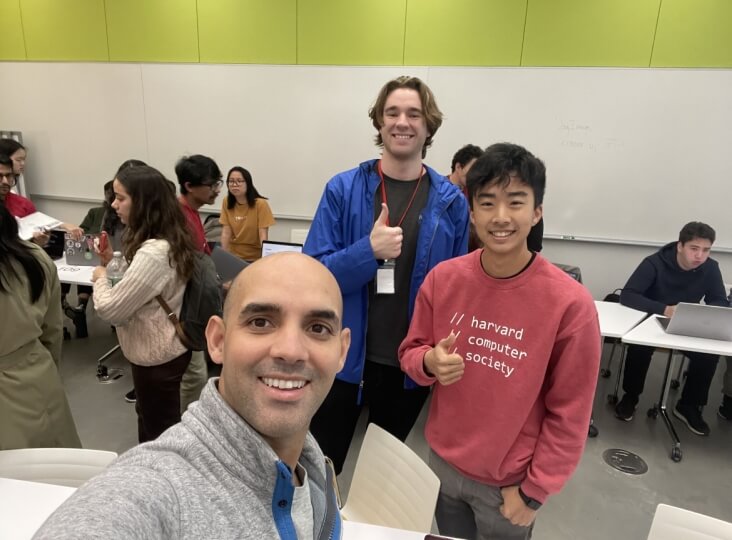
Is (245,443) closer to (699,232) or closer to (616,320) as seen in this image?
(616,320)

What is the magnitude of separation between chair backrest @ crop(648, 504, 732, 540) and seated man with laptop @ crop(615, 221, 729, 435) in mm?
2218

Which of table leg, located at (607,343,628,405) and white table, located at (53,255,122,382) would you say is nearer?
white table, located at (53,255,122,382)

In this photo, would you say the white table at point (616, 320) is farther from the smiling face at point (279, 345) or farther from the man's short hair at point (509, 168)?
the smiling face at point (279, 345)

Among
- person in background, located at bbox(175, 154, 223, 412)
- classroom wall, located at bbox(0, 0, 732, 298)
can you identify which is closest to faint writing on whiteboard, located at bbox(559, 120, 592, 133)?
classroom wall, located at bbox(0, 0, 732, 298)

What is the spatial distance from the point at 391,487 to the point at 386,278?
2.36 feet

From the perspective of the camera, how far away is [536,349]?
1.19 meters

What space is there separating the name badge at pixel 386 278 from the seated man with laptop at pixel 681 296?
99.3 inches

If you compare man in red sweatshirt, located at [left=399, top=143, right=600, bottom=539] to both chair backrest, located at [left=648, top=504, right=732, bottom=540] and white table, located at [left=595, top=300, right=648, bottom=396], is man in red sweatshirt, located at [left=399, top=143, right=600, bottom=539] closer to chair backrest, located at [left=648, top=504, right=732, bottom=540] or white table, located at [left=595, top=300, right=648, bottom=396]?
chair backrest, located at [left=648, top=504, right=732, bottom=540]

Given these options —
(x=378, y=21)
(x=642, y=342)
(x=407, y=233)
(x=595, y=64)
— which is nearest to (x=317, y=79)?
(x=378, y=21)

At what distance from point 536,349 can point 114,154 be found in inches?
212

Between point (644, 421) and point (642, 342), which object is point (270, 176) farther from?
point (644, 421)

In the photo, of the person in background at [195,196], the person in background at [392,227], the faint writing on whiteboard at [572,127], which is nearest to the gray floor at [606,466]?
the person in background at [195,196]

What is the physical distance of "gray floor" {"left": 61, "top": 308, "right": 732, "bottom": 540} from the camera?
226 centimetres

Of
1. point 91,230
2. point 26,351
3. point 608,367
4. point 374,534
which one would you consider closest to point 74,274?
point 91,230
